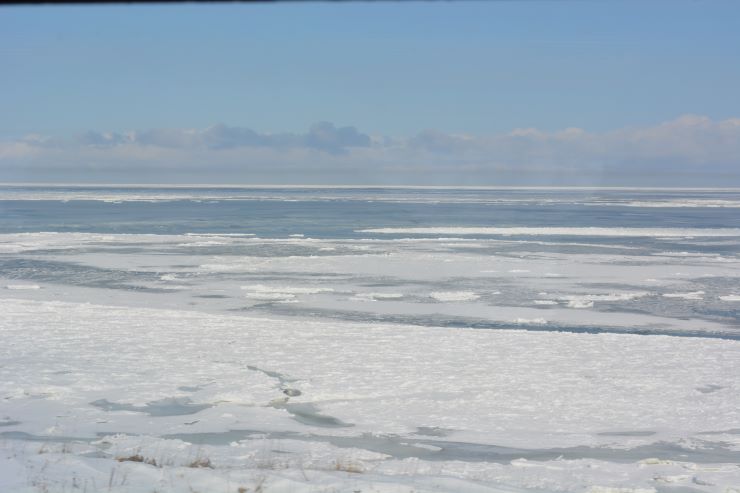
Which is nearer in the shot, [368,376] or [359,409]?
[359,409]

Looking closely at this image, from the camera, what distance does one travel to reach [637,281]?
64.1ft

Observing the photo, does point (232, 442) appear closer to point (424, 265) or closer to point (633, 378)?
point (633, 378)

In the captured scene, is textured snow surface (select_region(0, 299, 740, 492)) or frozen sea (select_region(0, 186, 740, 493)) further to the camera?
frozen sea (select_region(0, 186, 740, 493))

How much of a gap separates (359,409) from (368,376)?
4.46ft

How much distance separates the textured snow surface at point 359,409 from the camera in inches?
252

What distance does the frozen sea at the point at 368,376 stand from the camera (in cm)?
664

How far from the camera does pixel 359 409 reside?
866 cm

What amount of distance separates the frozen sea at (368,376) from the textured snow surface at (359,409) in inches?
1.3

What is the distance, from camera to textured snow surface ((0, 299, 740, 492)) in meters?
6.39

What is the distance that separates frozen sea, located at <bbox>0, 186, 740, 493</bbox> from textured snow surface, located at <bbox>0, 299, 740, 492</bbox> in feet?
0.11

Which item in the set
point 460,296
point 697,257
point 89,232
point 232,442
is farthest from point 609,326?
point 89,232

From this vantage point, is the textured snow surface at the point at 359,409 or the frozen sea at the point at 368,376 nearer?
the textured snow surface at the point at 359,409

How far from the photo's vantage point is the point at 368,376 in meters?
10.0

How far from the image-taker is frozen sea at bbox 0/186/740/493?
6645 millimetres
